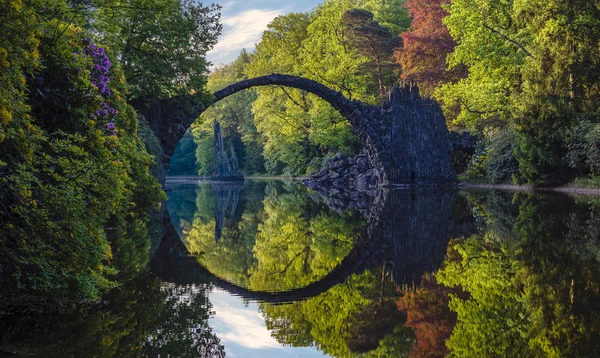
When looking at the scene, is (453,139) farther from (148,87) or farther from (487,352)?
(487,352)

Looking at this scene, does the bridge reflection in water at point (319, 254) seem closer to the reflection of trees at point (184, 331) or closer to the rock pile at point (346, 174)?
the reflection of trees at point (184, 331)

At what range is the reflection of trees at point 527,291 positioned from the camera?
153 inches

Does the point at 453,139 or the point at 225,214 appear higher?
the point at 453,139

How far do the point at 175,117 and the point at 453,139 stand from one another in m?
15.4

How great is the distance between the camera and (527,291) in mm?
5344

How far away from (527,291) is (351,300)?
1.66 meters

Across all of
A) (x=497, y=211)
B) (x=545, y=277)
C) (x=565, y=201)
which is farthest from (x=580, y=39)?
(x=545, y=277)

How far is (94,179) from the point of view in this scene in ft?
20.1

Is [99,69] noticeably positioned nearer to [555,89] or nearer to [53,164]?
[53,164]

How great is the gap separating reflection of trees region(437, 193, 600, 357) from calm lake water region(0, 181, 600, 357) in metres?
0.01

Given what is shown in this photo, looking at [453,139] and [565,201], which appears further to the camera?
[453,139]

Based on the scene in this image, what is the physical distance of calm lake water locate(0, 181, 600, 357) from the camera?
4.04 metres

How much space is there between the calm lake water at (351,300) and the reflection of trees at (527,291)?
0.05 feet

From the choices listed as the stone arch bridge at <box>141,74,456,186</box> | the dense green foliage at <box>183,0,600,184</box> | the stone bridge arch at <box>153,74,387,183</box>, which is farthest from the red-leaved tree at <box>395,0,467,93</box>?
the stone bridge arch at <box>153,74,387,183</box>
